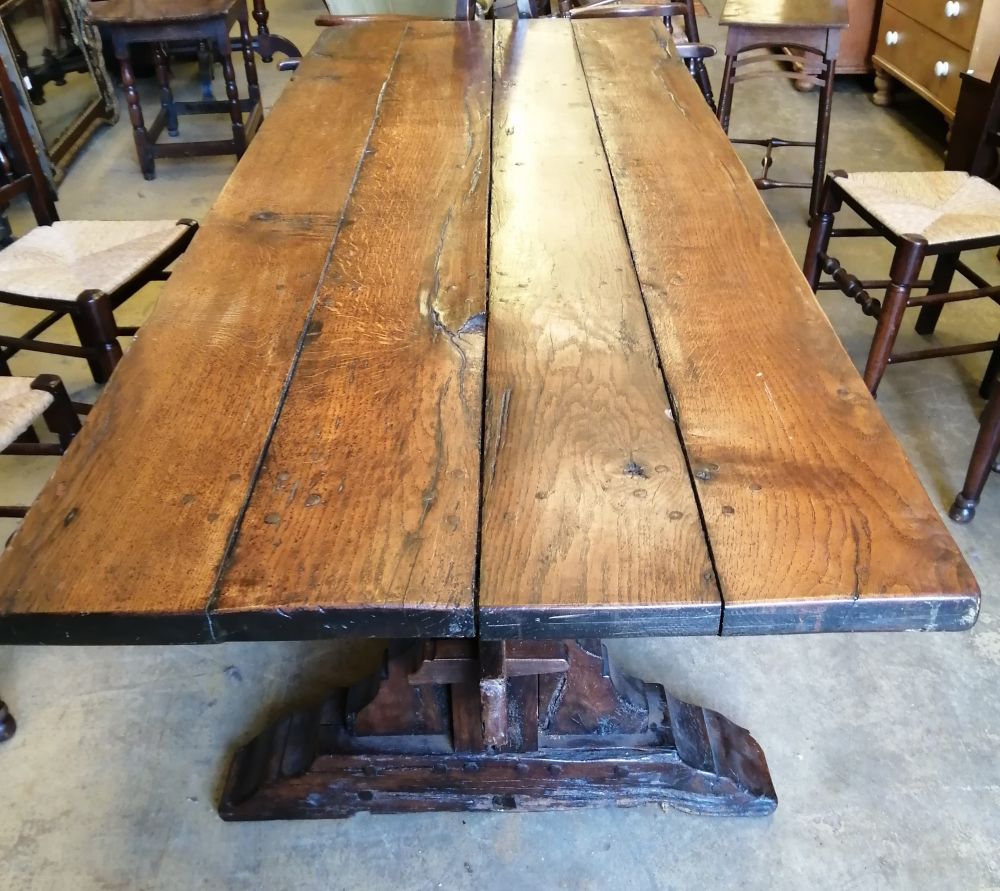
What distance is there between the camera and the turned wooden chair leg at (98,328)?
171 centimetres

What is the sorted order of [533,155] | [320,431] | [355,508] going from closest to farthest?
[355,508], [320,431], [533,155]

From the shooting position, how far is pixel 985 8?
3045 millimetres

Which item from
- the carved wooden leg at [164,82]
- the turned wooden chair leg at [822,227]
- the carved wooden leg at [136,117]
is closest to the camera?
the turned wooden chair leg at [822,227]

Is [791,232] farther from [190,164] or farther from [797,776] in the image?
[190,164]

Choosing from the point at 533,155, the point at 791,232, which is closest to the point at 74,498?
the point at 533,155

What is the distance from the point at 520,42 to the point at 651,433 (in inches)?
63.3

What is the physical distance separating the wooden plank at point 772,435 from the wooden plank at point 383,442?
9.2 inches

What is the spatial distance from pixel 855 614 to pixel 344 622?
1.41 ft

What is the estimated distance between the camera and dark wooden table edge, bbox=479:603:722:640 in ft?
2.49

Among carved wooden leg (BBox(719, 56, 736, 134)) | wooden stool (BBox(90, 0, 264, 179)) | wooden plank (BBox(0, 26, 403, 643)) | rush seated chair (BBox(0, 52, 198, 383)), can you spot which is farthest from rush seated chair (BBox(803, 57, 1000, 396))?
wooden stool (BBox(90, 0, 264, 179))

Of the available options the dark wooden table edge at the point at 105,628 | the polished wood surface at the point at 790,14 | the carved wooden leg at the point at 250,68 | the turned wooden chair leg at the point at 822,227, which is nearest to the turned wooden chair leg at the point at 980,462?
the turned wooden chair leg at the point at 822,227

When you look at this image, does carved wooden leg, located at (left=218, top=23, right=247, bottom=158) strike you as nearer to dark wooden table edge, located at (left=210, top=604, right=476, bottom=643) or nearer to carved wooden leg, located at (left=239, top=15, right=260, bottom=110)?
carved wooden leg, located at (left=239, top=15, right=260, bottom=110)

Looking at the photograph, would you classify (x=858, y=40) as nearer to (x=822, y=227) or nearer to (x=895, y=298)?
(x=822, y=227)

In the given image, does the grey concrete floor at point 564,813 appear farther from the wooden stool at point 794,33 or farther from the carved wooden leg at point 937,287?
the wooden stool at point 794,33
